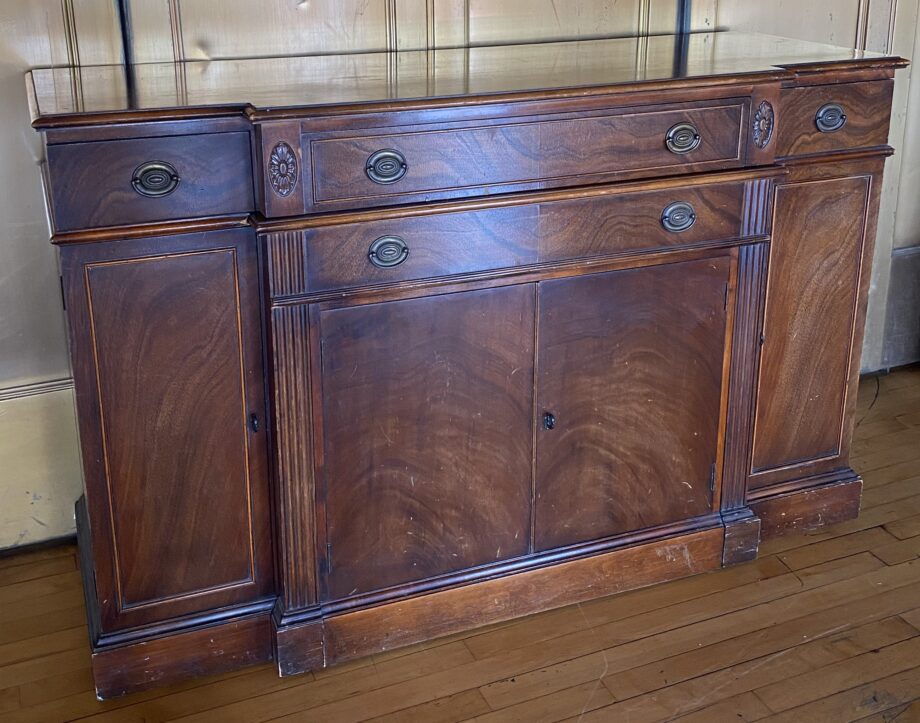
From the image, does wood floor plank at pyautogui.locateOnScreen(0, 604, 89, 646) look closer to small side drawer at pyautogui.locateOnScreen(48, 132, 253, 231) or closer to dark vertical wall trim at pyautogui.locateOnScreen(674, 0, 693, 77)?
small side drawer at pyautogui.locateOnScreen(48, 132, 253, 231)

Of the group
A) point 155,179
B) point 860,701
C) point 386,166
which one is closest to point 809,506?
point 860,701

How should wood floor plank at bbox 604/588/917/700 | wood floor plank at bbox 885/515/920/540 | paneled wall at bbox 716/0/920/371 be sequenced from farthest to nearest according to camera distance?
1. paneled wall at bbox 716/0/920/371
2. wood floor plank at bbox 885/515/920/540
3. wood floor plank at bbox 604/588/917/700

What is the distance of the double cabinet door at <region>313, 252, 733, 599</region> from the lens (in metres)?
2.04

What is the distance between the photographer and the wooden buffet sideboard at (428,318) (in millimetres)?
1858

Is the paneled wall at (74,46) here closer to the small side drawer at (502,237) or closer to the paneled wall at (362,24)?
the paneled wall at (362,24)

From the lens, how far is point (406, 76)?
2184 mm

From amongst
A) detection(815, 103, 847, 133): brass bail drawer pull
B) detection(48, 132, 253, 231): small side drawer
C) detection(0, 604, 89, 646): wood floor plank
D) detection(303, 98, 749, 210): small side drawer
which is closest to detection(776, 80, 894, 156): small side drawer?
detection(815, 103, 847, 133): brass bail drawer pull

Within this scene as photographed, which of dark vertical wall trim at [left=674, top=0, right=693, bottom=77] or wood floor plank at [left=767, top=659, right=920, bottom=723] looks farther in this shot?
dark vertical wall trim at [left=674, top=0, right=693, bottom=77]

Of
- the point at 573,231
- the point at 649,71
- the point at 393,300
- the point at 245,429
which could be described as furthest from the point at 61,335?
the point at 649,71

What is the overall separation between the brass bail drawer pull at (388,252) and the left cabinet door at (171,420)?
0.68ft

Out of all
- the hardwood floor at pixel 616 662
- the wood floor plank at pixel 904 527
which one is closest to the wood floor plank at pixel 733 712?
the hardwood floor at pixel 616 662

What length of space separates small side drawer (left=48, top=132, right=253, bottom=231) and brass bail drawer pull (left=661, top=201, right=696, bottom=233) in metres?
0.80

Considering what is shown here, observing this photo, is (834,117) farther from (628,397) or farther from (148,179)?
(148,179)

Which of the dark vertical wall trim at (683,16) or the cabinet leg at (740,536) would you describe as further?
the dark vertical wall trim at (683,16)
